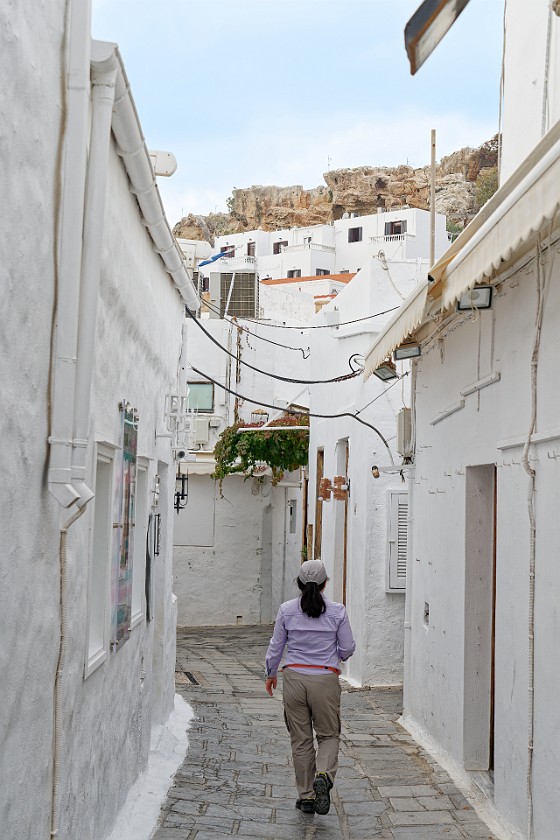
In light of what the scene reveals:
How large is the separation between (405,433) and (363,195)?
202 ft

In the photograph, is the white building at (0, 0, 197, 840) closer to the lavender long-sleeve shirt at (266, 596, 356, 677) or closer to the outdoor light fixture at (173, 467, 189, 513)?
the lavender long-sleeve shirt at (266, 596, 356, 677)

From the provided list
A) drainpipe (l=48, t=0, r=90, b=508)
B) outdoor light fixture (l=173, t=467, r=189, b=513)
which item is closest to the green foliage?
outdoor light fixture (l=173, t=467, r=189, b=513)

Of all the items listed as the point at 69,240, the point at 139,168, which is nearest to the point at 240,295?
the point at 139,168

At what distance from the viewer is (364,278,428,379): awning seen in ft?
24.2

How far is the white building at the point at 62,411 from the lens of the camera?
3531 millimetres

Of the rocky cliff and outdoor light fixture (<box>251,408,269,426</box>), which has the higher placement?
the rocky cliff

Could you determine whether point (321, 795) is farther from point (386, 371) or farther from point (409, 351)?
point (386, 371)

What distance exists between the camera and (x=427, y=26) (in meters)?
4.44

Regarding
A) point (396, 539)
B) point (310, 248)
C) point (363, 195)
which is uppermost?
point (363, 195)

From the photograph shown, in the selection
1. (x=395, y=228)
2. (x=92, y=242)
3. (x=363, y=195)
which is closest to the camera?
(x=92, y=242)

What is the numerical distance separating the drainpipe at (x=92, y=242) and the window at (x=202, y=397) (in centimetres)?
1972

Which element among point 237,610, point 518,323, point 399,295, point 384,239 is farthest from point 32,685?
point 384,239

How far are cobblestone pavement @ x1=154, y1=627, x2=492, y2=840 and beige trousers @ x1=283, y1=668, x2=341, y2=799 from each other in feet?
0.98

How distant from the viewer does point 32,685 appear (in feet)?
12.8
